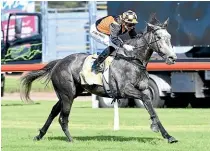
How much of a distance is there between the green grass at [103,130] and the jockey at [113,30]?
1.45 m

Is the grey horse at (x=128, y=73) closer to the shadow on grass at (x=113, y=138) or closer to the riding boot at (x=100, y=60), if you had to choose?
the riding boot at (x=100, y=60)

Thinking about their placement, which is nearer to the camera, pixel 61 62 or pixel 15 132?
pixel 61 62

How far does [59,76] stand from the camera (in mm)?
13047

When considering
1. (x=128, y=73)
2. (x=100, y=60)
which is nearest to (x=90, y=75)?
(x=100, y=60)

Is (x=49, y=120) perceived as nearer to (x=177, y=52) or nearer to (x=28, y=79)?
(x=28, y=79)

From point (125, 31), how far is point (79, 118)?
19.3ft

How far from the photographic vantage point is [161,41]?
40.2 feet

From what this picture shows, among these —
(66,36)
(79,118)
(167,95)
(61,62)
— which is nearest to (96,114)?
(79,118)

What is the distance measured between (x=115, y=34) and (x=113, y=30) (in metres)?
0.08

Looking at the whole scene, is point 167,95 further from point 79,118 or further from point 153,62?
point 79,118

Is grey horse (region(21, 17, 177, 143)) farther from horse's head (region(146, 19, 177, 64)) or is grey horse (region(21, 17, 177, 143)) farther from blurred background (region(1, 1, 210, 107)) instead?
blurred background (region(1, 1, 210, 107))

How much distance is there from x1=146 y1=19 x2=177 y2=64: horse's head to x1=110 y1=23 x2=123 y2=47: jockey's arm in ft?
1.63

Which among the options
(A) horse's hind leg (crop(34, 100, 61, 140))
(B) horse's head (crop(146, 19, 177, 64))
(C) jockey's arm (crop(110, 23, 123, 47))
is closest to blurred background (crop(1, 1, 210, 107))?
(A) horse's hind leg (crop(34, 100, 61, 140))

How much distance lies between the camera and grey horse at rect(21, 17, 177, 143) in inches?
478
